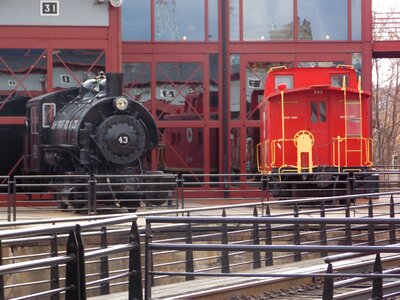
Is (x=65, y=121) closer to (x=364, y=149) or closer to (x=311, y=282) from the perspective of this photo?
(x=364, y=149)

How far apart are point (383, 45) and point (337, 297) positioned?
67.1 ft

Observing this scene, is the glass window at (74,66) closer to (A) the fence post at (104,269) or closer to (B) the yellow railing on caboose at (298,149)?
(B) the yellow railing on caboose at (298,149)

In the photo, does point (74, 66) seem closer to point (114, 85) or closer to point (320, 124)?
point (114, 85)

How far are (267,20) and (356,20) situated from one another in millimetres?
3004

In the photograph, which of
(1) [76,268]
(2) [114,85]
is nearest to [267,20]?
(2) [114,85]

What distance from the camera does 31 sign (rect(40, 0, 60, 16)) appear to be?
2411 cm

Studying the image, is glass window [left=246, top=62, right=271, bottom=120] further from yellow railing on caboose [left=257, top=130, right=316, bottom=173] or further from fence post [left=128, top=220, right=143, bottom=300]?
fence post [left=128, top=220, right=143, bottom=300]

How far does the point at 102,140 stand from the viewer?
2022cm

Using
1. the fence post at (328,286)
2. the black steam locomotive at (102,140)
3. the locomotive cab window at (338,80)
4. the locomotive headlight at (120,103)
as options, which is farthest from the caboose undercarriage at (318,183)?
the fence post at (328,286)

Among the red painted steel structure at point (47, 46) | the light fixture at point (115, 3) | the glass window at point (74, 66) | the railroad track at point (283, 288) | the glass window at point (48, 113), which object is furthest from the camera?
the glass window at point (74, 66)

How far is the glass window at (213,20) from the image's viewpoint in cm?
2773

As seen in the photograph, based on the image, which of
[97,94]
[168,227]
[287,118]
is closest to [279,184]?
[287,118]

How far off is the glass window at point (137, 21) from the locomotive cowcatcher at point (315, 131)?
6.13 m

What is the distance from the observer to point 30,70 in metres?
24.4
